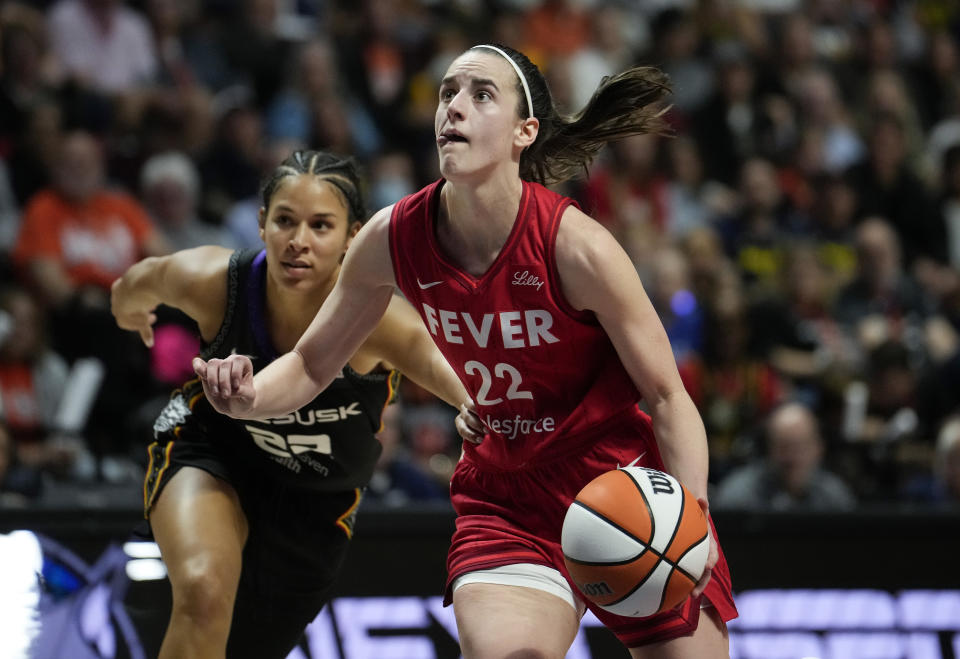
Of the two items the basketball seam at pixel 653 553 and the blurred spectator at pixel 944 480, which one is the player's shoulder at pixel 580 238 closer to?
the basketball seam at pixel 653 553

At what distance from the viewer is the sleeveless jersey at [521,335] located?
10.7 feet

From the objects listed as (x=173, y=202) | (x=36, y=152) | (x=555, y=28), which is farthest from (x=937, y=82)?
(x=36, y=152)

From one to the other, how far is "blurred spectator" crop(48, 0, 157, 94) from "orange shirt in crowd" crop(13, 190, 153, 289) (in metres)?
1.29

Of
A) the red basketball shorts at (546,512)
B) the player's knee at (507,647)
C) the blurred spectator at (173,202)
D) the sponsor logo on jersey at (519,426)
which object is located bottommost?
the player's knee at (507,647)

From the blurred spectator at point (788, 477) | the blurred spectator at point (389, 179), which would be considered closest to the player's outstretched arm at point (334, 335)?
the blurred spectator at point (788, 477)

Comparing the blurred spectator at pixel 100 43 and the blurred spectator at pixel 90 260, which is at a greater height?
the blurred spectator at pixel 100 43

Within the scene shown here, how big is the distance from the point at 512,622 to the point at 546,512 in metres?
0.37

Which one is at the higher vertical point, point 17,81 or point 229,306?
point 17,81

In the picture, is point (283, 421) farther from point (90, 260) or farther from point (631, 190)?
point (631, 190)

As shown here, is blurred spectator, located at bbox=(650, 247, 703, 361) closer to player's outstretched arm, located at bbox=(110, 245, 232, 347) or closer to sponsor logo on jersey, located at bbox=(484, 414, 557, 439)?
player's outstretched arm, located at bbox=(110, 245, 232, 347)

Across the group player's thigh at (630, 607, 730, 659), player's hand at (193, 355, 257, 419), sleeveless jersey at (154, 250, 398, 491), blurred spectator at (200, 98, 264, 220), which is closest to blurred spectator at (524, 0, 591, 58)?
blurred spectator at (200, 98, 264, 220)

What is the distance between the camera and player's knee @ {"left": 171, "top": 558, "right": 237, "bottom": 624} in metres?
3.73

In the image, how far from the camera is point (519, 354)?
329 cm

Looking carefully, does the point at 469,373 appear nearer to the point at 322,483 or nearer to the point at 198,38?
the point at 322,483
